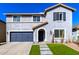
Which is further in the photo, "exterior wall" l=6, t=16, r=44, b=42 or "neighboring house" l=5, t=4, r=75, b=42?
"exterior wall" l=6, t=16, r=44, b=42

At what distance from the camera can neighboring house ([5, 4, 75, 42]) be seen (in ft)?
88.4

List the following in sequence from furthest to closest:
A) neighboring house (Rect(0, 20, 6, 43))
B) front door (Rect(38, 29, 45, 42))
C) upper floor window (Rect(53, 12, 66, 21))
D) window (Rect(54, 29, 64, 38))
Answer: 1. neighboring house (Rect(0, 20, 6, 43))
2. front door (Rect(38, 29, 45, 42))
3. window (Rect(54, 29, 64, 38))
4. upper floor window (Rect(53, 12, 66, 21))

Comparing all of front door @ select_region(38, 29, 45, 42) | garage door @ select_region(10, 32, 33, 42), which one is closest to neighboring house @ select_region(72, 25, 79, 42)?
front door @ select_region(38, 29, 45, 42)

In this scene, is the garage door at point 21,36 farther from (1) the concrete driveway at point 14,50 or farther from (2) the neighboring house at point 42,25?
(1) the concrete driveway at point 14,50

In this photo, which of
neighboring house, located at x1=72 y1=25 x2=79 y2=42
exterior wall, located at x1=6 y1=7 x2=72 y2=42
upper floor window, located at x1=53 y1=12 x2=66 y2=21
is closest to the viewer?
neighboring house, located at x1=72 y1=25 x2=79 y2=42

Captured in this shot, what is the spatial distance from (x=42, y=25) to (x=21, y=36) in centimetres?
304

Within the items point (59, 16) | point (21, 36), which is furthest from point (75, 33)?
point (21, 36)

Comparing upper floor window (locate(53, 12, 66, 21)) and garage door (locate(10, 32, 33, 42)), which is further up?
upper floor window (locate(53, 12, 66, 21))

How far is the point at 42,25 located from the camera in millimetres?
28422

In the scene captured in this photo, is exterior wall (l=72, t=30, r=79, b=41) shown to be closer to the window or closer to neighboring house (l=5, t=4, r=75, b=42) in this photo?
neighboring house (l=5, t=4, r=75, b=42)

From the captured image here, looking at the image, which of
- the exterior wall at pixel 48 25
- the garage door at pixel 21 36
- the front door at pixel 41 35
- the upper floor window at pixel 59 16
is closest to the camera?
the upper floor window at pixel 59 16

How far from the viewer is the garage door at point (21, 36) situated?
94.5 feet

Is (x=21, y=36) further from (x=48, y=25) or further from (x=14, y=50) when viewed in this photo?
(x=14, y=50)

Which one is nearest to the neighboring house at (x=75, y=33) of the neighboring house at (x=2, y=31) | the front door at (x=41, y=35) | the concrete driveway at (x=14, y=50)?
the front door at (x=41, y=35)
